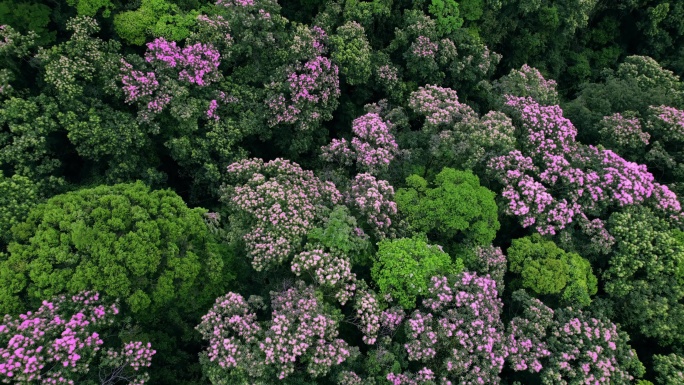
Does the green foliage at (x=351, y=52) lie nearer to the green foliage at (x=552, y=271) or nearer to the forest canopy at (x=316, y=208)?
the forest canopy at (x=316, y=208)

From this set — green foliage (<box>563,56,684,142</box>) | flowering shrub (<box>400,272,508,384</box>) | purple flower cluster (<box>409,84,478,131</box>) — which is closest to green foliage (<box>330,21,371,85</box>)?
purple flower cluster (<box>409,84,478,131</box>)

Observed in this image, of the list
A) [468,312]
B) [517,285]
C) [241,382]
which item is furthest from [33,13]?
[517,285]

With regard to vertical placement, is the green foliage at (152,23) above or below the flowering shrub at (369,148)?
above

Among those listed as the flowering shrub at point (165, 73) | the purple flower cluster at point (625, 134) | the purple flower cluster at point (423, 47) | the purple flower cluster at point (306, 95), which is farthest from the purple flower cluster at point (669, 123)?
the flowering shrub at point (165, 73)

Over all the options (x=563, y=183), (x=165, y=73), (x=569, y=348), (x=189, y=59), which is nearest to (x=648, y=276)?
(x=563, y=183)

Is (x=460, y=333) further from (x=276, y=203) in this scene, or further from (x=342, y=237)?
(x=276, y=203)
